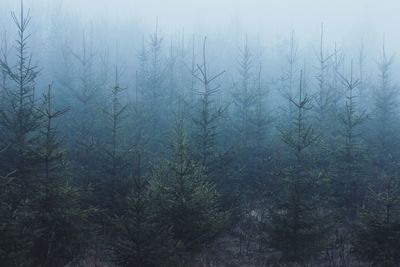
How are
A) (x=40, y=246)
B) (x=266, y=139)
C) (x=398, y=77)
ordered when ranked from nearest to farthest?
(x=40, y=246) < (x=266, y=139) < (x=398, y=77)

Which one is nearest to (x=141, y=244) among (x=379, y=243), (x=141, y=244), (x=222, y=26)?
(x=141, y=244)

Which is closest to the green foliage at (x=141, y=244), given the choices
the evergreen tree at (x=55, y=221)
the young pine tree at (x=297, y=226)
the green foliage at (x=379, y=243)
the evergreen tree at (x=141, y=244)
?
the evergreen tree at (x=141, y=244)

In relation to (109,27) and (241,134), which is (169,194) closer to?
(241,134)

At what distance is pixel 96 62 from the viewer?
1886 inches

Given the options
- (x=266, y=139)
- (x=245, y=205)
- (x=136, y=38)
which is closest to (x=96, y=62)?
(x=136, y=38)

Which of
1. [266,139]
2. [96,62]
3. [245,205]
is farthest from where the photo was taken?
[96,62]

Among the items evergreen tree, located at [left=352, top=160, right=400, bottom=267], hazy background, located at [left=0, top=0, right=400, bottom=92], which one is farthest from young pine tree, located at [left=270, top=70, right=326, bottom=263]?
hazy background, located at [left=0, top=0, right=400, bottom=92]

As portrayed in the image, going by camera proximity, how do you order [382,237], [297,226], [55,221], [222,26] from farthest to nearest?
[222,26] < [297,226] < [382,237] < [55,221]

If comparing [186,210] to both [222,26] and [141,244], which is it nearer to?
[141,244]

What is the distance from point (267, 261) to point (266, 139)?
31.3ft

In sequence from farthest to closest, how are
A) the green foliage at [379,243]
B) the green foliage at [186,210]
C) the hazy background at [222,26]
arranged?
the hazy background at [222,26], the green foliage at [186,210], the green foliage at [379,243]

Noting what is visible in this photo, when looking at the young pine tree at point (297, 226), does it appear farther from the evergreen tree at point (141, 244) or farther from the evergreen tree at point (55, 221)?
the evergreen tree at point (55, 221)

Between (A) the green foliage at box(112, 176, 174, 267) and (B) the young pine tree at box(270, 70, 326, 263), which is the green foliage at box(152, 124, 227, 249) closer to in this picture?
(A) the green foliage at box(112, 176, 174, 267)

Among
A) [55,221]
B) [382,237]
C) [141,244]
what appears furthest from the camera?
[382,237]
